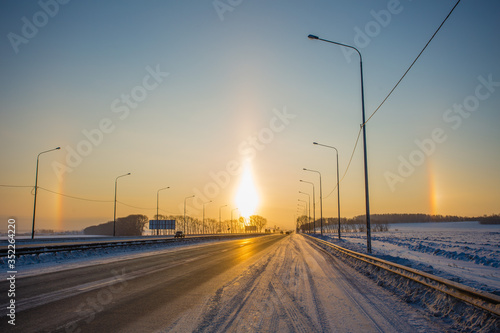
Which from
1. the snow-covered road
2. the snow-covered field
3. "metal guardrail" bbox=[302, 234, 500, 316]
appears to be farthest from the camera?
the snow-covered field

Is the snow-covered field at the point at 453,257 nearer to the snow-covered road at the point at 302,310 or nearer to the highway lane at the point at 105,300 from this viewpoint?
the snow-covered road at the point at 302,310

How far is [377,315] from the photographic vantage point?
21.1 ft

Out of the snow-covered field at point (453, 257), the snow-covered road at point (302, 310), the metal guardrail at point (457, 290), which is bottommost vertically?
the snow-covered field at point (453, 257)

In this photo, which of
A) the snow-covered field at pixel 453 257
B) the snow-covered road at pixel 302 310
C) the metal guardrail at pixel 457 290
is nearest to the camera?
the metal guardrail at pixel 457 290

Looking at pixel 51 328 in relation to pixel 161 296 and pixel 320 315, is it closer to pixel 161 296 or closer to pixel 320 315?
pixel 161 296

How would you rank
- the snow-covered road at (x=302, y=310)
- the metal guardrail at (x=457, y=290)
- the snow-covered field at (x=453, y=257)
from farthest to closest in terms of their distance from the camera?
1. the snow-covered field at (x=453, y=257)
2. the snow-covered road at (x=302, y=310)
3. the metal guardrail at (x=457, y=290)

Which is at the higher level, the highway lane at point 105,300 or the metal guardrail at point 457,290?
the metal guardrail at point 457,290

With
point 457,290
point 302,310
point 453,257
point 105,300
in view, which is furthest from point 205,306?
point 453,257

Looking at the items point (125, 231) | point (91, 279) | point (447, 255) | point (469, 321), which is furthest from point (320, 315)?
point (125, 231)

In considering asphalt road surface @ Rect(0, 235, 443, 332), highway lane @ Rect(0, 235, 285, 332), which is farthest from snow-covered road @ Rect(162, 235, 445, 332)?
highway lane @ Rect(0, 235, 285, 332)

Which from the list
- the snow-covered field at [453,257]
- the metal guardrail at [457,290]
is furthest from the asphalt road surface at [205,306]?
the snow-covered field at [453,257]

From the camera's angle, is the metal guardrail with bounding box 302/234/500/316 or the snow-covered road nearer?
the metal guardrail with bounding box 302/234/500/316

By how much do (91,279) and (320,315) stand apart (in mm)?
8071

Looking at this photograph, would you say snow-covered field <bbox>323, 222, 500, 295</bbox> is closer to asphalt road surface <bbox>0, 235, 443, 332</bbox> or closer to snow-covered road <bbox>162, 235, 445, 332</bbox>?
snow-covered road <bbox>162, 235, 445, 332</bbox>
